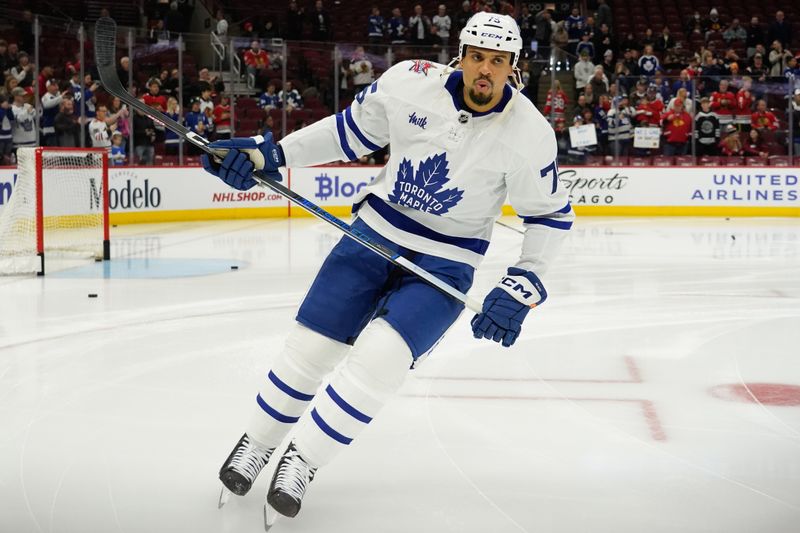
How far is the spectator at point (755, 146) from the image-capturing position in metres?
13.4

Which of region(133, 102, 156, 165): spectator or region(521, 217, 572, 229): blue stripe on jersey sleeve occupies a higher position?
region(133, 102, 156, 165): spectator

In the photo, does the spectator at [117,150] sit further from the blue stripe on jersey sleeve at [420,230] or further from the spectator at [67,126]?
the blue stripe on jersey sleeve at [420,230]

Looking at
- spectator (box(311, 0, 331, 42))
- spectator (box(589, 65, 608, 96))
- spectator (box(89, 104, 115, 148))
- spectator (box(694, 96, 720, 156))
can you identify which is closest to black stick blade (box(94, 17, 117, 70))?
spectator (box(89, 104, 115, 148))

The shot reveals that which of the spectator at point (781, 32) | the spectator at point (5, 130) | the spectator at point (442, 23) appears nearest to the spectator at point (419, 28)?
the spectator at point (442, 23)

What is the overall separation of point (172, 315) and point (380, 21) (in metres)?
10.8

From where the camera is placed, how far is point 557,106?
43.7ft

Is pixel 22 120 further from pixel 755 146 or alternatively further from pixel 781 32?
pixel 781 32

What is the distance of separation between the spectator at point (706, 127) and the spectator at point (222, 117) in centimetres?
562

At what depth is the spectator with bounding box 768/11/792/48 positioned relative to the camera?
15.6 metres

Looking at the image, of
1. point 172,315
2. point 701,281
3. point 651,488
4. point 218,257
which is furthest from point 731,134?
point 651,488

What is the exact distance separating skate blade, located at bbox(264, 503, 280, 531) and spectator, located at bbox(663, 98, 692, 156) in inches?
451

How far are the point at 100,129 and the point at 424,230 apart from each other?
8927mm

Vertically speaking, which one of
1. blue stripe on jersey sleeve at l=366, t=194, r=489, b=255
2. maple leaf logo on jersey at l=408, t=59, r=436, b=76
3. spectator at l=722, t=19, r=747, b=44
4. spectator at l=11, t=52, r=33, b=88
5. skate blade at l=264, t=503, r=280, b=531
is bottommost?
skate blade at l=264, t=503, r=280, b=531

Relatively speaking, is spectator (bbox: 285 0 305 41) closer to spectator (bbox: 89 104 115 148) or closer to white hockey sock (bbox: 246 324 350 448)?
spectator (bbox: 89 104 115 148)
